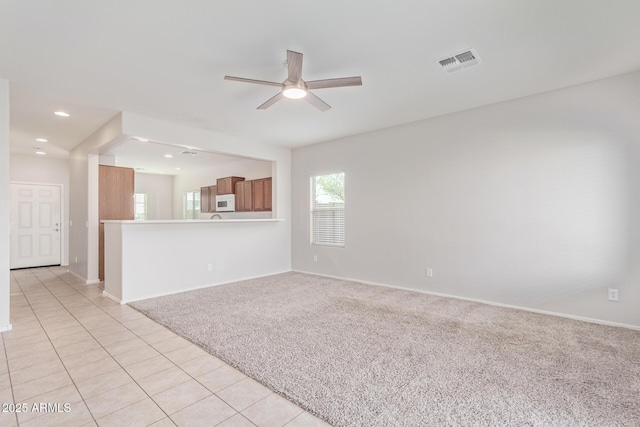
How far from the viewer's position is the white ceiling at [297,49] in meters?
2.21

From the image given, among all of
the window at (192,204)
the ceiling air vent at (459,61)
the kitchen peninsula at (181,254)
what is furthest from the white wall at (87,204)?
the ceiling air vent at (459,61)

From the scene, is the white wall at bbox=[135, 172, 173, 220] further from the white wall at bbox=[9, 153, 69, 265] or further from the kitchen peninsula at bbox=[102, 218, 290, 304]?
the kitchen peninsula at bbox=[102, 218, 290, 304]

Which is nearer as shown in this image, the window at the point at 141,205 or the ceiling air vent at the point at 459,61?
the ceiling air vent at the point at 459,61

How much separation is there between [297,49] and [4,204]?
3381mm

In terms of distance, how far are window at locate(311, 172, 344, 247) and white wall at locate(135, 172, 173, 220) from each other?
6.52 meters

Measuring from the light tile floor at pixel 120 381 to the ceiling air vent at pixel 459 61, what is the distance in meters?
3.11

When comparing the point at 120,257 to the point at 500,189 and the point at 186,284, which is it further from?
the point at 500,189

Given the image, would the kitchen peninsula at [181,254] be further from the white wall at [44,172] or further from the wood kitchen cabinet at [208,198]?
the white wall at [44,172]

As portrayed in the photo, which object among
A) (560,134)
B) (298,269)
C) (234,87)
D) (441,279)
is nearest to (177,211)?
(298,269)

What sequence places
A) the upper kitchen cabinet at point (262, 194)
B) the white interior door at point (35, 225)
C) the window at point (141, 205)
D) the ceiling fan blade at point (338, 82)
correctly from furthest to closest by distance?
the window at point (141, 205) < the white interior door at point (35, 225) < the upper kitchen cabinet at point (262, 194) < the ceiling fan blade at point (338, 82)

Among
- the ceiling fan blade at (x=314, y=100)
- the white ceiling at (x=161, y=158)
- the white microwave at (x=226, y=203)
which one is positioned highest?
the white ceiling at (x=161, y=158)

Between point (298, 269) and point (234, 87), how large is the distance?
4.12 metres

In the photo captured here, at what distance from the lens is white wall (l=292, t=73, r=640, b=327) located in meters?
3.32

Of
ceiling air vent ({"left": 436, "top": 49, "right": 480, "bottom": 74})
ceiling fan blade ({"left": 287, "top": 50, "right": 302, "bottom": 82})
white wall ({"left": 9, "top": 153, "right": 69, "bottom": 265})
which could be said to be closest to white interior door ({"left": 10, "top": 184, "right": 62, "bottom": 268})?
white wall ({"left": 9, "top": 153, "right": 69, "bottom": 265})
